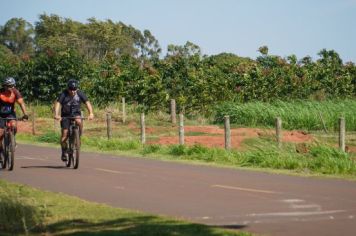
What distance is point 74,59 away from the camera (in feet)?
146

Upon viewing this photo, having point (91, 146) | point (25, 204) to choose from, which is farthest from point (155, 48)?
point (25, 204)

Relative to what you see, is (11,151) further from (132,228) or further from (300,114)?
(300,114)

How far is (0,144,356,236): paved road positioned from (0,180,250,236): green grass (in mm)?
619

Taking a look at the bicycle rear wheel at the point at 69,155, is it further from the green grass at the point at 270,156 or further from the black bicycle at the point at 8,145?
the green grass at the point at 270,156

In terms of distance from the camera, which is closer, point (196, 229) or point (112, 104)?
point (196, 229)

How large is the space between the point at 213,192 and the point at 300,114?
21008mm

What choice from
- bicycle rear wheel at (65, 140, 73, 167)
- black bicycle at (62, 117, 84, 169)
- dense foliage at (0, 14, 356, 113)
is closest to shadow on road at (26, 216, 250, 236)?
black bicycle at (62, 117, 84, 169)

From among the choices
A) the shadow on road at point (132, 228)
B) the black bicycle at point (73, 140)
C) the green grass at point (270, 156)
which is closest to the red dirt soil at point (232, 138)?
the green grass at point (270, 156)

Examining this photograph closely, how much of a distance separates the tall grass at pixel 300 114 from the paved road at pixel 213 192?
15127 mm

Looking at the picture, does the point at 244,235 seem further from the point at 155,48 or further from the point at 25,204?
the point at 155,48

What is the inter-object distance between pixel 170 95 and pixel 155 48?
71865mm

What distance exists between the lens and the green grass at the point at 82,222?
809 centimetres

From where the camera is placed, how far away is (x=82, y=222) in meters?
8.75

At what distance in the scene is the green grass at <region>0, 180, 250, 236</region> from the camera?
26.6 ft
